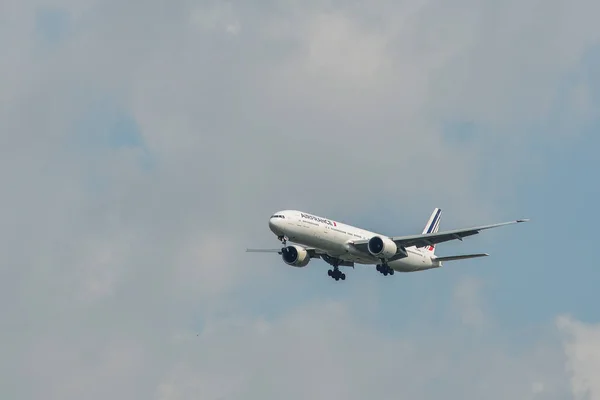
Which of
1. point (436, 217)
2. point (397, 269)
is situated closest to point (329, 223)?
point (397, 269)

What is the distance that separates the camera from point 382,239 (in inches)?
3733

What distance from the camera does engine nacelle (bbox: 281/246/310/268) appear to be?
100 meters

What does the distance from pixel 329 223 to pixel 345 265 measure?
11.3 metres

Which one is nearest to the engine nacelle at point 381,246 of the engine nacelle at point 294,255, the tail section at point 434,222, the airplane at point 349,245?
the airplane at point 349,245

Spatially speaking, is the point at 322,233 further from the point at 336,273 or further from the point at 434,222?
the point at 434,222

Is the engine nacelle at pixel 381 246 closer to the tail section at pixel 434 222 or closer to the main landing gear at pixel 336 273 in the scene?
the main landing gear at pixel 336 273

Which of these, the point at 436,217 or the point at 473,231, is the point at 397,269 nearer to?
the point at 473,231

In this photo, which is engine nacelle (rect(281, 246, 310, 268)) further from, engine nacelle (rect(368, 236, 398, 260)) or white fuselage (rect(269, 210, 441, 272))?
engine nacelle (rect(368, 236, 398, 260))

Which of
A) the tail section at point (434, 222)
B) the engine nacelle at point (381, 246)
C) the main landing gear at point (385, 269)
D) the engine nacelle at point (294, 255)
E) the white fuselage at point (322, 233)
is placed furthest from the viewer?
the tail section at point (434, 222)

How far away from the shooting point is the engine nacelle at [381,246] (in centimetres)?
9438

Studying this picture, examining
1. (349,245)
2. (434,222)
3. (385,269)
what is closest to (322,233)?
(349,245)

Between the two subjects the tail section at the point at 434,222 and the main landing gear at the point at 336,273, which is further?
the tail section at the point at 434,222

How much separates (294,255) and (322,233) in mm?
9023

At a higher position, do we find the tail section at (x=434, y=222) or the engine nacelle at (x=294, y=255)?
the tail section at (x=434, y=222)
